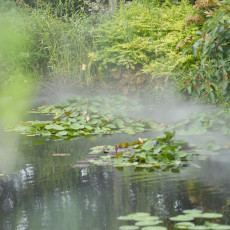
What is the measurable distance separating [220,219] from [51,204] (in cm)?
124

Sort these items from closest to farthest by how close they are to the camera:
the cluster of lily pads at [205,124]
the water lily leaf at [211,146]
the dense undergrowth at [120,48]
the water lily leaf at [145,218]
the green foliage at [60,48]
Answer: the water lily leaf at [145,218], the water lily leaf at [211,146], the cluster of lily pads at [205,124], the dense undergrowth at [120,48], the green foliage at [60,48]

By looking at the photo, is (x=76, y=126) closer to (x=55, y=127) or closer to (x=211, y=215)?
(x=55, y=127)

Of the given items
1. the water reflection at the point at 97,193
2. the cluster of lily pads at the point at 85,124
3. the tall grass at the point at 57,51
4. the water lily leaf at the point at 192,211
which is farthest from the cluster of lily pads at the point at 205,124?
the tall grass at the point at 57,51

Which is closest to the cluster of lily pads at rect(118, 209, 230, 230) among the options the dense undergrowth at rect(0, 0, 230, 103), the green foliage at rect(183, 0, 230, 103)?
the green foliage at rect(183, 0, 230, 103)

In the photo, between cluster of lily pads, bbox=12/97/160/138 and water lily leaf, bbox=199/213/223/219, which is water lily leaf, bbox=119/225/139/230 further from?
cluster of lily pads, bbox=12/97/160/138

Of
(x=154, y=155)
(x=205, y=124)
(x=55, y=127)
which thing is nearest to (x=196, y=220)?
(x=154, y=155)

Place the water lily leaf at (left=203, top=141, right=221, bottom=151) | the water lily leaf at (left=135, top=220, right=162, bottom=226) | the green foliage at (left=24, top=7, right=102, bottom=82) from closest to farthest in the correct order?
the water lily leaf at (left=135, top=220, right=162, bottom=226) → the water lily leaf at (left=203, top=141, right=221, bottom=151) → the green foliage at (left=24, top=7, right=102, bottom=82)

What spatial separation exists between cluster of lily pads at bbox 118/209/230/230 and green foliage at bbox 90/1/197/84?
5.54 m

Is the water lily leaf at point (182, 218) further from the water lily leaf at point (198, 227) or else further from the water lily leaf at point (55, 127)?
the water lily leaf at point (55, 127)

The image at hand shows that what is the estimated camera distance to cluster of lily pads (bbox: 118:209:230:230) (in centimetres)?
278

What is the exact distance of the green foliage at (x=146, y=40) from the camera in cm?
879

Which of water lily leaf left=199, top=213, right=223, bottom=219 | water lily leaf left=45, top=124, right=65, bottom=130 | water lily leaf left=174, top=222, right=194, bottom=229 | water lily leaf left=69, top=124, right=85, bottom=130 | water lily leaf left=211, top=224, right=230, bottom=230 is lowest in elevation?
water lily leaf left=69, top=124, right=85, bottom=130

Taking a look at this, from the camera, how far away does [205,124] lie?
19.7 ft

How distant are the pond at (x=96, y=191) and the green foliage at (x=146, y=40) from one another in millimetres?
3968
